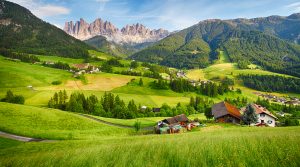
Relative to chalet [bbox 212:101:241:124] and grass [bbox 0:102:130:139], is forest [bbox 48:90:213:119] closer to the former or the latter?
chalet [bbox 212:101:241:124]

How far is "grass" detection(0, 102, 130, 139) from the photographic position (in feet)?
195

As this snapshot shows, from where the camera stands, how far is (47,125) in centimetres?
6931

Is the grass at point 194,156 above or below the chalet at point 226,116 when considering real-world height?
above

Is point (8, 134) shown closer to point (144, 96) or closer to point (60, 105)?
point (60, 105)

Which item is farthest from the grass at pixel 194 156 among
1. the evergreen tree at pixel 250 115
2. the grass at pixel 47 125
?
the evergreen tree at pixel 250 115

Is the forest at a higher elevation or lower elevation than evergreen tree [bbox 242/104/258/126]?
lower

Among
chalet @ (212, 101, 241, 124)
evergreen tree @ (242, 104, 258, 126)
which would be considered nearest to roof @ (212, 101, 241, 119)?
chalet @ (212, 101, 241, 124)

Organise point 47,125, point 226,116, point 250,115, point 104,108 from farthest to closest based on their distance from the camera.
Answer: point 104,108 < point 226,116 < point 250,115 < point 47,125

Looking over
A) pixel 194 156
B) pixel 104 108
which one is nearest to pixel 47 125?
pixel 104 108

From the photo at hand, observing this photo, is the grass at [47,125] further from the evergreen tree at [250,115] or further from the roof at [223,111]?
the evergreen tree at [250,115]

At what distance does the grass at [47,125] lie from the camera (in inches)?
2345

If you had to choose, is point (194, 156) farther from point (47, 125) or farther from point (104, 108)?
point (104, 108)

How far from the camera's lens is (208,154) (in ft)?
37.5

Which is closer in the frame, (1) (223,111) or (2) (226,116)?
(2) (226,116)
